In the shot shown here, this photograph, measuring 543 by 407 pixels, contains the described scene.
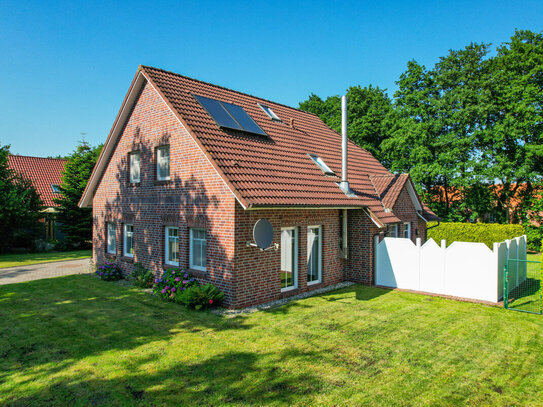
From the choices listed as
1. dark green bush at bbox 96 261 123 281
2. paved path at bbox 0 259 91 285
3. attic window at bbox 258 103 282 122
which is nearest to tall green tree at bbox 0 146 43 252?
paved path at bbox 0 259 91 285

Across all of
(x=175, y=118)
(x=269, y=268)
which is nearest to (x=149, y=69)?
(x=175, y=118)

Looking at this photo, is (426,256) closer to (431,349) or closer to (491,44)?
(431,349)

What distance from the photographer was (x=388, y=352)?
720cm

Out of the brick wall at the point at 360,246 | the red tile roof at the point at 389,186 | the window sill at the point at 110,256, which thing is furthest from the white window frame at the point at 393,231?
the window sill at the point at 110,256

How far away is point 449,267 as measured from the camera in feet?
38.9

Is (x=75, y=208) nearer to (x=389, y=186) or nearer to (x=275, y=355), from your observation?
(x=389, y=186)

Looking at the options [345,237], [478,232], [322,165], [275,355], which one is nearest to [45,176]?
[322,165]

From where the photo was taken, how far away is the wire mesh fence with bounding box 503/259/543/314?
10.4 m

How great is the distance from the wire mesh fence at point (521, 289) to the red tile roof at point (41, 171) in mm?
32702

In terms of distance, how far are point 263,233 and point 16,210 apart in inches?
865

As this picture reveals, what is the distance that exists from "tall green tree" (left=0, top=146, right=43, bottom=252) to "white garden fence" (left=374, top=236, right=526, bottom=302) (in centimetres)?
2390

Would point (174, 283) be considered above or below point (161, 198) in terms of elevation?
below

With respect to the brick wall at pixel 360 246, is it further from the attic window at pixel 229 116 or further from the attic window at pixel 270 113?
the attic window at pixel 270 113

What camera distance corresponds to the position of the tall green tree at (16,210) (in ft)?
76.6
